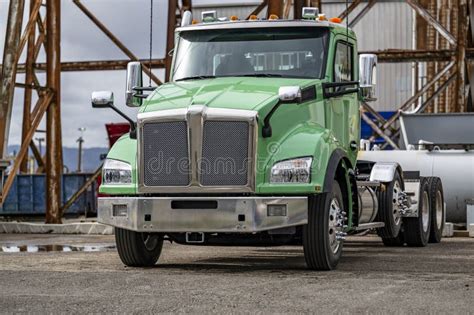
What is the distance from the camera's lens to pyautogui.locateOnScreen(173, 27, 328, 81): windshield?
464 inches

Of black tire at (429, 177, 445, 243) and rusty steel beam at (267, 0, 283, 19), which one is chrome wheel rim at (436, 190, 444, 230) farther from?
rusty steel beam at (267, 0, 283, 19)

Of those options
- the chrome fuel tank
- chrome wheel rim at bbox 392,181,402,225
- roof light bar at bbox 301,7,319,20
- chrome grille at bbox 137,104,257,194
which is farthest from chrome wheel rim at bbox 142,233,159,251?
the chrome fuel tank

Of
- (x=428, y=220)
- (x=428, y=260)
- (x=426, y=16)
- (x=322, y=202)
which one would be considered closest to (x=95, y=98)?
(x=322, y=202)

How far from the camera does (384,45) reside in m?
49.4

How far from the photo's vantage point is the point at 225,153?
413 inches

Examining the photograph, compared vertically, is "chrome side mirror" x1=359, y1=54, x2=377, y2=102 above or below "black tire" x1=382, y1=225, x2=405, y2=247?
above

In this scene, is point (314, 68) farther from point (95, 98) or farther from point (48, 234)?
point (48, 234)

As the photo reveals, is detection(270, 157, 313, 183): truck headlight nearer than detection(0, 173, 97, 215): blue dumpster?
Yes

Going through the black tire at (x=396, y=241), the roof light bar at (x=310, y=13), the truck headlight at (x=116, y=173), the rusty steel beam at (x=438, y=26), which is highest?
the rusty steel beam at (x=438, y=26)

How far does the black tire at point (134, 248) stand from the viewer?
11.3m

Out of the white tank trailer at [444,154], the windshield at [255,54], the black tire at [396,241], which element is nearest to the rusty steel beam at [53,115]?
the white tank trailer at [444,154]

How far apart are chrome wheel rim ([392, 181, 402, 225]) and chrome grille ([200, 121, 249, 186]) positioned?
417 cm

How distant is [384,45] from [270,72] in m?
38.4

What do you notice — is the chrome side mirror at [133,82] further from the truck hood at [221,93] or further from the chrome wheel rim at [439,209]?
the chrome wheel rim at [439,209]
